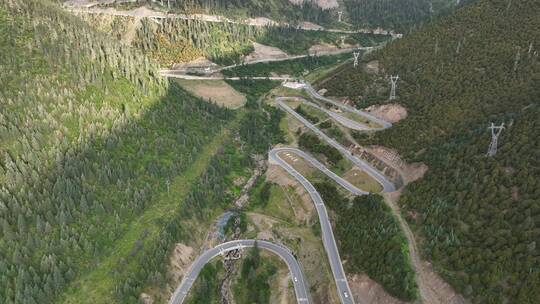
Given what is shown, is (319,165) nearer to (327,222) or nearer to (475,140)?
(327,222)

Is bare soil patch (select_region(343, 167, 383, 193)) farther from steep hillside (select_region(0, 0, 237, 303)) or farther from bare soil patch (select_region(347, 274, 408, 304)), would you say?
steep hillside (select_region(0, 0, 237, 303))

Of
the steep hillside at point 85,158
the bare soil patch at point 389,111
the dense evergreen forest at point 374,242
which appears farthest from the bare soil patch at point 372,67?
the dense evergreen forest at point 374,242

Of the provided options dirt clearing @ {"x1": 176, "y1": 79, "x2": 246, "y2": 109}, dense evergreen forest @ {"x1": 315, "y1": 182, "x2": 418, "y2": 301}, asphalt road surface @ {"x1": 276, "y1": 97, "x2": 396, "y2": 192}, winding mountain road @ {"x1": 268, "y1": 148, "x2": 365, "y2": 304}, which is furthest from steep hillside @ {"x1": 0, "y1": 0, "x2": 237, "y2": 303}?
dense evergreen forest @ {"x1": 315, "y1": 182, "x2": 418, "y2": 301}

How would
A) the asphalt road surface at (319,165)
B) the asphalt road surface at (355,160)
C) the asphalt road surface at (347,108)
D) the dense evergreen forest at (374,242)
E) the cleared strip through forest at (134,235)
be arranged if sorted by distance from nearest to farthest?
the dense evergreen forest at (374,242) → the cleared strip through forest at (134,235) → the asphalt road surface at (355,160) → the asphalt road surface at (319,165) → the asphalt road surface at (347,108)

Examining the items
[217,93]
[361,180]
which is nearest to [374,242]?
[361,180]

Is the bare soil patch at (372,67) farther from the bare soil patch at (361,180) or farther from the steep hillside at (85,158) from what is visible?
the steep hillside at (85,158)
